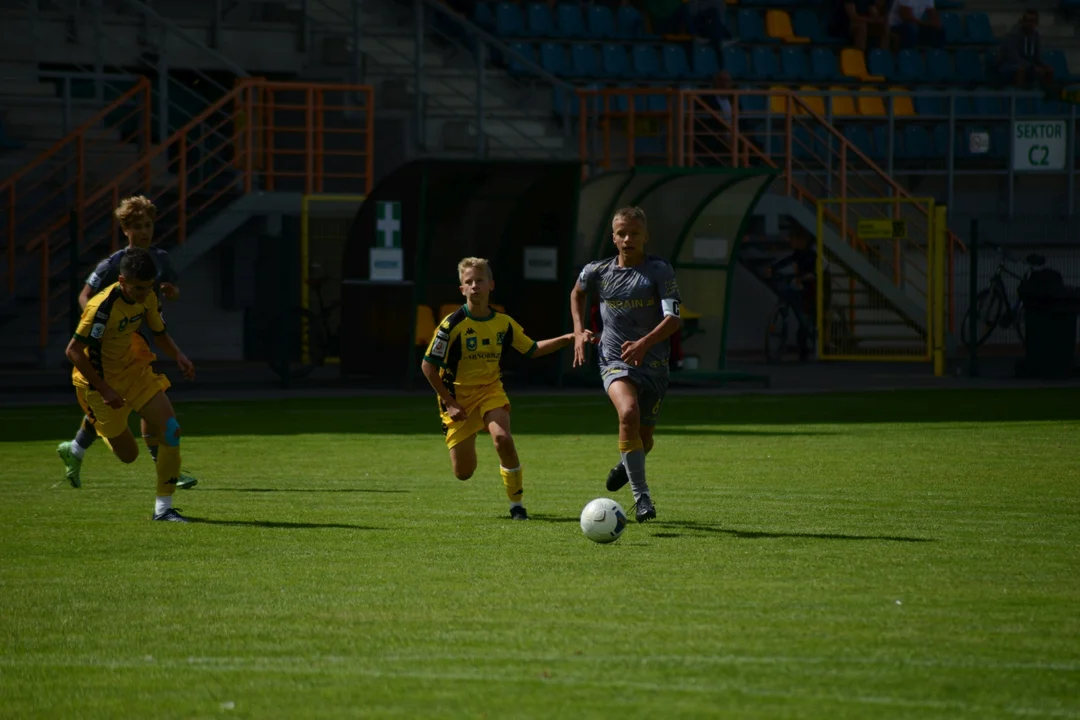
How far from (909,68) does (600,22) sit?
20.1ft

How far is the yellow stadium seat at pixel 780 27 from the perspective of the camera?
112ft

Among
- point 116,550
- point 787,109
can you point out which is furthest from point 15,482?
point 787,109

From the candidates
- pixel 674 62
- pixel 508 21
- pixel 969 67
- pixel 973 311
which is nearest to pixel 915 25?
pixel 969 67

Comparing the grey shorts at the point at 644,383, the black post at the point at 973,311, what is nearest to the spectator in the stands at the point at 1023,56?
the black post at the point at 973,311

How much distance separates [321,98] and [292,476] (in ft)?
46.6

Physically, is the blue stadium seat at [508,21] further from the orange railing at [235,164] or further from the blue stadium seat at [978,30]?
the blue stadium seat at [978,30]

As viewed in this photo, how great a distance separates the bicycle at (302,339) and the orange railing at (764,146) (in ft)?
14.8

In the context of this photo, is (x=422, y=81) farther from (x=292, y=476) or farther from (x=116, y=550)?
(x=116, y=550)

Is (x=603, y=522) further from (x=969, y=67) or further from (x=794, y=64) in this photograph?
(x=969, y=67)

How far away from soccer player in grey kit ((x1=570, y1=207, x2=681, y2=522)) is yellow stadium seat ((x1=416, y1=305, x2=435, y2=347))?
12077mm

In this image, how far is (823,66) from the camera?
33.8 metres

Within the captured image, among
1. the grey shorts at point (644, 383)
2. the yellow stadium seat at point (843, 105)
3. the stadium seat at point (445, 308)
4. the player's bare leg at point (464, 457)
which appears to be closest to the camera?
the grey shorts at point (644, 383)

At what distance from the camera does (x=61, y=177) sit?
87.4 ft

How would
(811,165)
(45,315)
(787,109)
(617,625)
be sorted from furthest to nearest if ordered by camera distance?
1. (811,165)
2. (787,109)
3. (45,315)
4. (617,625)
